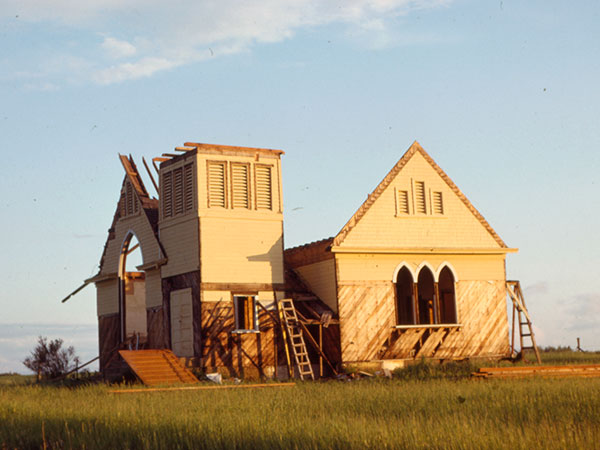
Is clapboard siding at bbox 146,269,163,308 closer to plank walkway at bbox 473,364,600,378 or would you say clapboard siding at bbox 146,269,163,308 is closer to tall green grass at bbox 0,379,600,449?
tall green grass at bbox 0,379,600,449

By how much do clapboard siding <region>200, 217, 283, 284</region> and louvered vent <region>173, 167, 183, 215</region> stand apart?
182 centimetres

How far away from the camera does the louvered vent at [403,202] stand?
3438cm

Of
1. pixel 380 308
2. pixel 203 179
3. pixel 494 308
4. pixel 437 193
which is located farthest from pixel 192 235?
pixel 494 308

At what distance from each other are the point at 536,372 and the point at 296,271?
1126 cm

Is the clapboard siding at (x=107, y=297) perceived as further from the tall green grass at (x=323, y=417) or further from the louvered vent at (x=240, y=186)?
the tall green grass at (x=323, y=417)

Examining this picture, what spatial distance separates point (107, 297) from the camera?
129 ft

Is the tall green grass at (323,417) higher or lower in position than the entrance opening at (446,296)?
lower

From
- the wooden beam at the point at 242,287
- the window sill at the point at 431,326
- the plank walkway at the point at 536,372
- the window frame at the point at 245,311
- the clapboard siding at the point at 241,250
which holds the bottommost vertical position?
the plank walkway at the point at 536,372

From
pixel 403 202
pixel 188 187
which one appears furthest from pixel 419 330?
pixel 188 187

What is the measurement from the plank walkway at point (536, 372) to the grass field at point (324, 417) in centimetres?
210

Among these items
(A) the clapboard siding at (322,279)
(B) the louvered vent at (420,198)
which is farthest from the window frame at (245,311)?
(B) the louvered vent at (420,198)

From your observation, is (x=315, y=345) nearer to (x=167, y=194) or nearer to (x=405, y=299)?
(x=405, y=299)

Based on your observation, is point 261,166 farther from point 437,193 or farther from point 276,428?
point 276,428

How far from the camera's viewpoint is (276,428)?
1511cm
